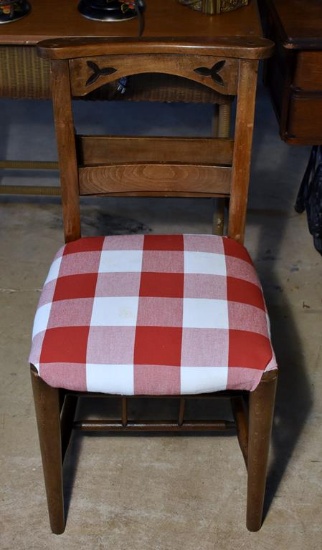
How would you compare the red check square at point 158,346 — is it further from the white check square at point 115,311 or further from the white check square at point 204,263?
the white check square at point 204,263

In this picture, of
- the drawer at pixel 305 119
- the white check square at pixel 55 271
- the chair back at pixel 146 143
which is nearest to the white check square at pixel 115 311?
the white check square at pixel 55 271

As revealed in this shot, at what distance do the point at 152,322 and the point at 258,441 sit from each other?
32 centimetres

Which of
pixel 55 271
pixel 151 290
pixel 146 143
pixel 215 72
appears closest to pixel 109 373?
pixel 151 290

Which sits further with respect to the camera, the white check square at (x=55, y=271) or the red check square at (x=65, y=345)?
the white check square at (x=55, y=271)

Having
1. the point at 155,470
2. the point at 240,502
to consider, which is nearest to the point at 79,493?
the point at 155,470

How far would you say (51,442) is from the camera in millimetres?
1582

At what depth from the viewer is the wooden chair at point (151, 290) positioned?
1463 millimetres

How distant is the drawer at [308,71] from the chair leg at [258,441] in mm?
928

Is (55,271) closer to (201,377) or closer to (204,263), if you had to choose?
(204,263)

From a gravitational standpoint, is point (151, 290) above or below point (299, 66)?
below

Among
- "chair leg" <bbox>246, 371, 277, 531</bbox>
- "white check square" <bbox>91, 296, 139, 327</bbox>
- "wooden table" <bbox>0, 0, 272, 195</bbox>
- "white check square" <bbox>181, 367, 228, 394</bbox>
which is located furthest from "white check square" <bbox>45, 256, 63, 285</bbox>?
"wooden table" <bbox>0, 0, 272, 195</bbox>

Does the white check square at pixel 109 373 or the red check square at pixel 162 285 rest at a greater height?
the red check square at pixel 162 285

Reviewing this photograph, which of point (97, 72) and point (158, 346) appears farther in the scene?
point (97, 72)

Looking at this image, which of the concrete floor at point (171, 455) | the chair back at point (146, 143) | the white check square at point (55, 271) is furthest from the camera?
the concrete floor at point (171, 455)
